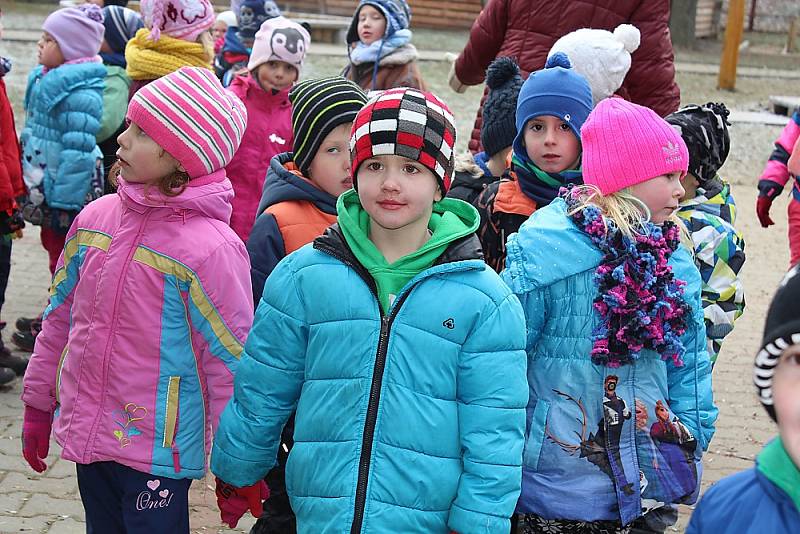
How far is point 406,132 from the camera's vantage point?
10.3 feet

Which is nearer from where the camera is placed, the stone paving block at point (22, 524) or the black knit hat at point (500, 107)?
the stone paving block at point (22, 524)

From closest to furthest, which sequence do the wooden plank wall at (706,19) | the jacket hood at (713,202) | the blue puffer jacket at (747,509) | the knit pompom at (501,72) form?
the blue puffer jacket at (747,509) < the jacket hood at (713,202) < the knit pompom at (501,72) < the wooden plank wall at (706,19)

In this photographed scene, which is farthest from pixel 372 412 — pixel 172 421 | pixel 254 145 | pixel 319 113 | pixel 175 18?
pixel 175 18

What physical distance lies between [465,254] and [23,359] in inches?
155

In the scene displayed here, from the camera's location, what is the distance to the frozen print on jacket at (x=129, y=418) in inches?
136

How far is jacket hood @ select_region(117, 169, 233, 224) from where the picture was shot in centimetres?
351

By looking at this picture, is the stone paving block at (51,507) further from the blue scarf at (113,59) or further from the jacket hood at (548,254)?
the blue scarf at (113,59)

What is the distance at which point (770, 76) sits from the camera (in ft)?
74.5

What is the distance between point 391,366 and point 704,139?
2.11 m

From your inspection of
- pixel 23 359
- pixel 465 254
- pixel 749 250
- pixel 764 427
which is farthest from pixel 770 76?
pixel 465 254

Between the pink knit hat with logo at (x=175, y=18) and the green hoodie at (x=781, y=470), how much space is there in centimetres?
511

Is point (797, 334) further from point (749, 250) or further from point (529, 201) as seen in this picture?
point (749, 250)

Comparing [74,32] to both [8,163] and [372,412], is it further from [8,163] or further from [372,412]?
[372,412]

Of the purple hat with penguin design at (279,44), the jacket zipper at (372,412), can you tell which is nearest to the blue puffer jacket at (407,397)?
the jacket zipper at (372,412)
